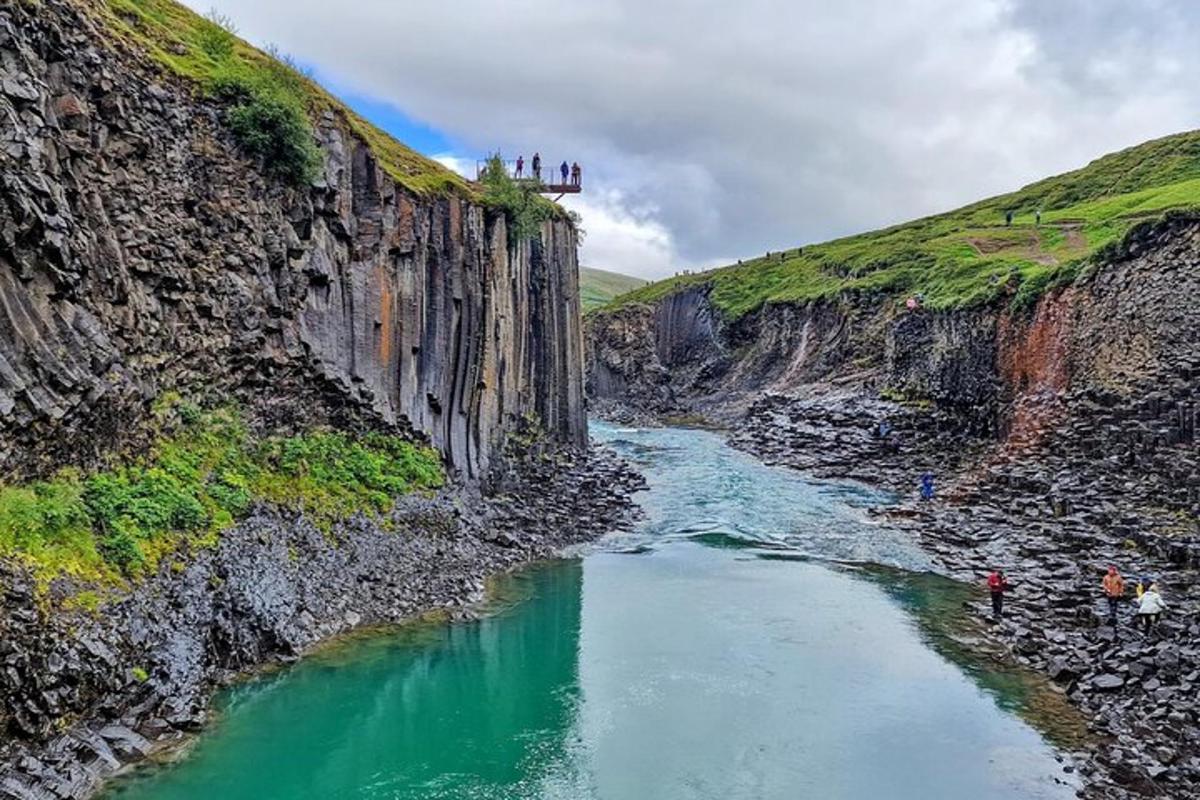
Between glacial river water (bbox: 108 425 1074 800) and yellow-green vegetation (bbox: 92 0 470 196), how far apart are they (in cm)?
1581

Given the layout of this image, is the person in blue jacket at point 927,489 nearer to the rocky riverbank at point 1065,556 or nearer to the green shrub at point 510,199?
the rocky riverbank at point 1065,556

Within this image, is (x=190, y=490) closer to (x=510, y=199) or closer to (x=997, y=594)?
(x=997, y=594)

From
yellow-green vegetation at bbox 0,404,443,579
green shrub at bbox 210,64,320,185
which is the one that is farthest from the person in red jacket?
green shrub at bbox 210,64,320,185

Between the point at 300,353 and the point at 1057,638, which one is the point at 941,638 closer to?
the point at 1057,638

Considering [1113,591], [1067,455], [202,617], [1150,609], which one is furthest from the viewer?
[1067,455]

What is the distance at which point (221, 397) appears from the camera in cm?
2662

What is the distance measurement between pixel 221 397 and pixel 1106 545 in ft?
103

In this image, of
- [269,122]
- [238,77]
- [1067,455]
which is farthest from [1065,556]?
[238,77]

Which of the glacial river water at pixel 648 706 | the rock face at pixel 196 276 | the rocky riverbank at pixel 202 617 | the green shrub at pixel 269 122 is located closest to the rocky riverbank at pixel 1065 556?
the glacial river water at pixel 648 706

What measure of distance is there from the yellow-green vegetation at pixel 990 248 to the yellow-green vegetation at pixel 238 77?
37.8 meters

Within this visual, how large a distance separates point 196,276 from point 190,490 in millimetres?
6512

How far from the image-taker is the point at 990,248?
80188 mm

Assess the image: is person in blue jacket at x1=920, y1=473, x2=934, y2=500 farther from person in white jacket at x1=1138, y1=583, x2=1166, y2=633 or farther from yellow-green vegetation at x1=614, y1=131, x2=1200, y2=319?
person in white jacket at x1=1138, y1=583, x2=1166, y2=633

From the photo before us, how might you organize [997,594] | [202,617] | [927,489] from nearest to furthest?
[202,617]
[997,594]
[927,489]
